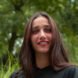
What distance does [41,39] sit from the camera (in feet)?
10.0

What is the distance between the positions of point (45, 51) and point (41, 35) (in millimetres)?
144

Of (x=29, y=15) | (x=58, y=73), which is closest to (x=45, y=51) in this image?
(x=58, y=73)

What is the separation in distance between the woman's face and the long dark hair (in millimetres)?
35

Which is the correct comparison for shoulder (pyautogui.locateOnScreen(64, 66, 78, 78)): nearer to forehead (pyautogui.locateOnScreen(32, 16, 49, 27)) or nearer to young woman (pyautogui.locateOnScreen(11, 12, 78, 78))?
young woman (pyautogui.locateOnScreen(11, 12, 78, 78))

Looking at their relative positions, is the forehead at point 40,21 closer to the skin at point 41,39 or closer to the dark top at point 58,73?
the skin at point 41,39

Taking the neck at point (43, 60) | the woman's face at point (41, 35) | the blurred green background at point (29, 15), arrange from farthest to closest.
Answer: the blurred green background at point (29, 15)
the neck at point (43, 60)
the woman's face at point (41, 35)

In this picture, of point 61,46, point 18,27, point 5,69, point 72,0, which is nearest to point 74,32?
point 72,0

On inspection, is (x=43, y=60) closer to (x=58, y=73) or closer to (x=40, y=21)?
(x=58, y=73)

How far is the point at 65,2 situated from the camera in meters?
7.59

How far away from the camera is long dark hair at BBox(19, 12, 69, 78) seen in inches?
123

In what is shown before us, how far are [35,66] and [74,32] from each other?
15.9 ft

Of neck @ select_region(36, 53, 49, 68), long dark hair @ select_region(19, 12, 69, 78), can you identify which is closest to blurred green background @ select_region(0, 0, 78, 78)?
long dark hair @ select_region(19, 12, 69, 78)

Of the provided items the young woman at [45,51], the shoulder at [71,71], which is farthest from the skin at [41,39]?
the shoulder at [71,71]

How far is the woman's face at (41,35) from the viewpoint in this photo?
3.07m
